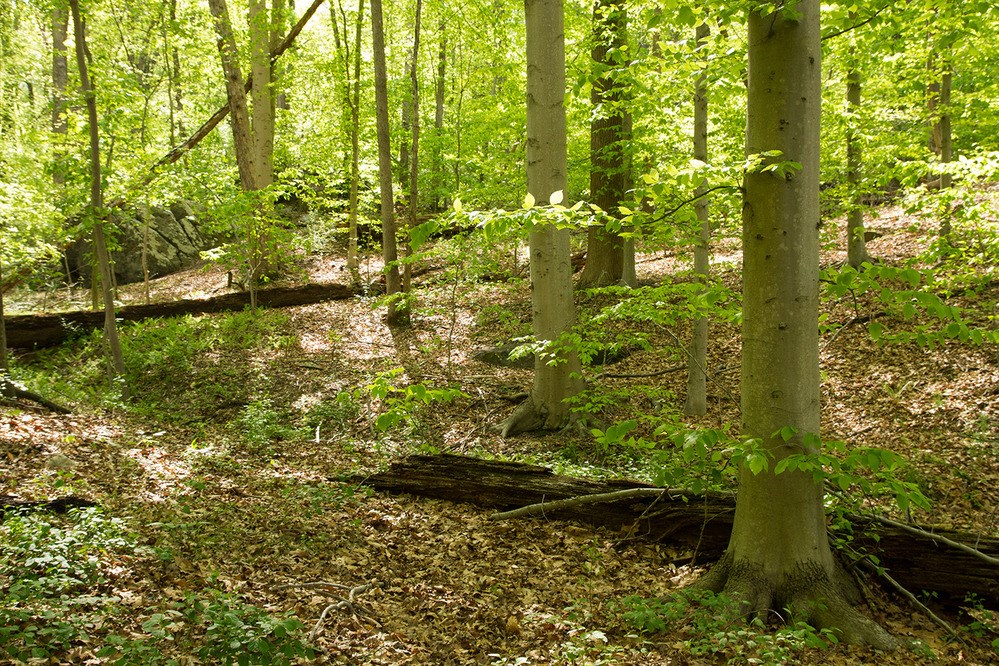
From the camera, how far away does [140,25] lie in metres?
15.9

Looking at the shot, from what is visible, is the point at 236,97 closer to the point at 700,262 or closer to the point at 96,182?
the point at 96,182

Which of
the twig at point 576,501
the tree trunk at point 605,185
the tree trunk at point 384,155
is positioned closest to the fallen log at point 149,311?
the tree trunk at point 384,155

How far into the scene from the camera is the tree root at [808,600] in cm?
356

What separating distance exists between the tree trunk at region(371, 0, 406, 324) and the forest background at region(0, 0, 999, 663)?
4.0 inches

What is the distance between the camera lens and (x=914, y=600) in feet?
12.9

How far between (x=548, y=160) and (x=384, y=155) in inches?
235

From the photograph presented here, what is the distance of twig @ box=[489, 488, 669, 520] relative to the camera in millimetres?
4922

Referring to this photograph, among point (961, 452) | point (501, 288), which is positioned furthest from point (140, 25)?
point (961, 452)

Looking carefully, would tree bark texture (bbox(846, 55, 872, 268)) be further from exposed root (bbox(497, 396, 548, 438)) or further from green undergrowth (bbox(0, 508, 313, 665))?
green undergrowth (bbox(0, 508, 313, 665))

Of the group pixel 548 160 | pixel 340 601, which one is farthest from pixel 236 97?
pixel 340 601

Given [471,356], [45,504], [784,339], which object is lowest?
[45,504]

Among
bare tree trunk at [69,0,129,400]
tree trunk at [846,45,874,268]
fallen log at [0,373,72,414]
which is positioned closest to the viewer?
fallen log at [0,373,72,414]

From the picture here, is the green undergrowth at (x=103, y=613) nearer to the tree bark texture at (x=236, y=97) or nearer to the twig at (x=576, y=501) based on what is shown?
the twig at (x=576, y=501)

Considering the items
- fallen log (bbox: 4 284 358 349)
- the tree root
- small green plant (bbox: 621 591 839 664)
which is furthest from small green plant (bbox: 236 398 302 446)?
the tree root
